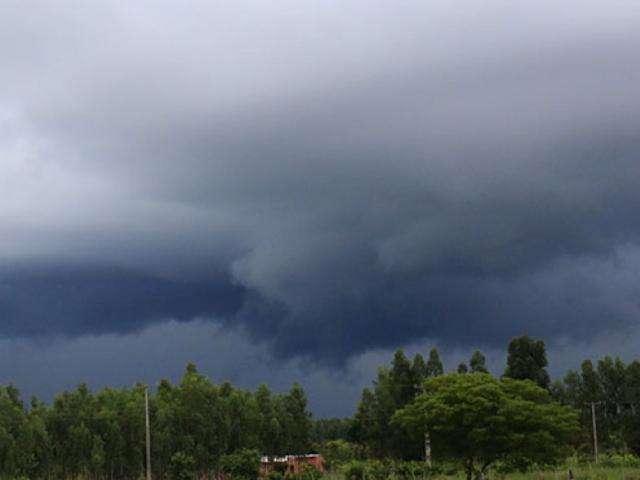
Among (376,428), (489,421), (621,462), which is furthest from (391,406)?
(489,421)

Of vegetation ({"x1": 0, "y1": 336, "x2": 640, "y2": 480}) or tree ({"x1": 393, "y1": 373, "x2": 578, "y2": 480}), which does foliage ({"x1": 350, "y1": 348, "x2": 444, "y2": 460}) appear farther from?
tree ({"x1": 393, "y1": 373, "x2": 578, "y2": 480})

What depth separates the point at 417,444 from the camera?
67625mm

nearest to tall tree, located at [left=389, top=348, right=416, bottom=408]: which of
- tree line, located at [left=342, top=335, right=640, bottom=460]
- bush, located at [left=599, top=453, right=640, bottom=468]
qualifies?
tree line, located at [left=342, top=335, right=640, bottom=460]

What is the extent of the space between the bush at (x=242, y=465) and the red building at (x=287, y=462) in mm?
3839

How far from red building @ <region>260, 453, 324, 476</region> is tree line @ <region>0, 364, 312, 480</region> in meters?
0.77

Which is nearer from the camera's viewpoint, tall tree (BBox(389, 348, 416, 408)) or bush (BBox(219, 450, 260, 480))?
bush (BBox(219, 450, 260, 480))

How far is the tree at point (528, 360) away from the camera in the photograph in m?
74.1

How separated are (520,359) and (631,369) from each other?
11.9 m

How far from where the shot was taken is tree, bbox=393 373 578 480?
1790 inches

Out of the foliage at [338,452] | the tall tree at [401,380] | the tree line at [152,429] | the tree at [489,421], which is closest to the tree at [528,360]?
the tall tree at [401,380]

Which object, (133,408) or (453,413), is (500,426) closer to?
(453,413)

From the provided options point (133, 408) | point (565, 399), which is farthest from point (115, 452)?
point (565, 399)

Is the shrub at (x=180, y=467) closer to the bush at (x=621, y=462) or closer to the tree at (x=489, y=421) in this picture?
the tree at (x=489, y=421)

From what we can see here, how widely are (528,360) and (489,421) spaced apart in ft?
99.1
